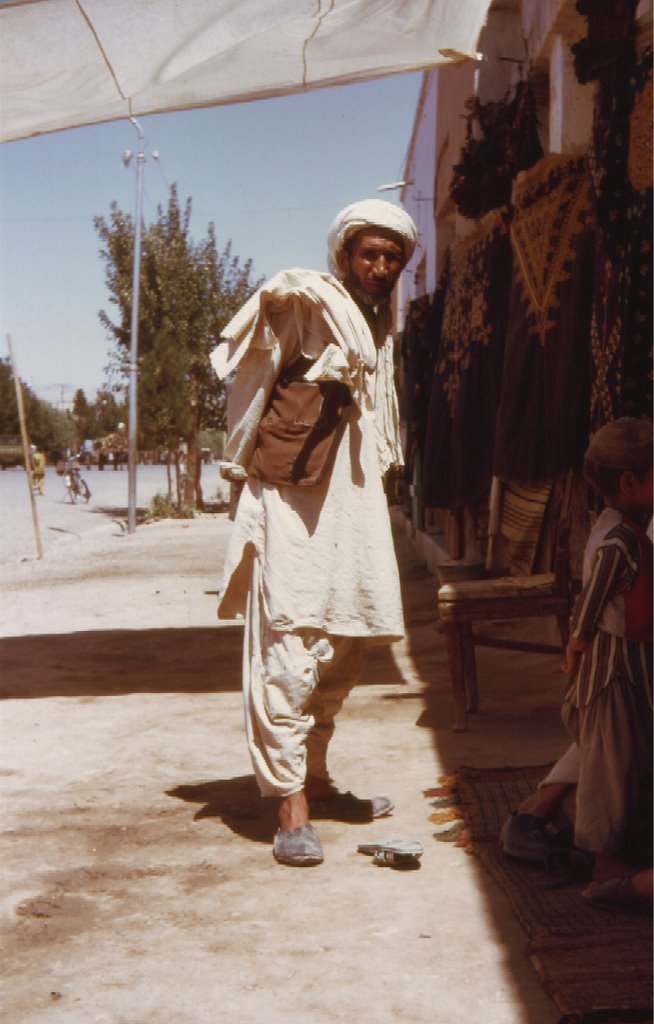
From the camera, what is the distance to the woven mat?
7.75 feet

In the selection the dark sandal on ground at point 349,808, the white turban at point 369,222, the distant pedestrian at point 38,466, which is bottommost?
the distant pedestrian at point 38,466

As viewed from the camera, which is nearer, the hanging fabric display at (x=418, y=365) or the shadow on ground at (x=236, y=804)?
the shadow on ground at (x=236, y=804)

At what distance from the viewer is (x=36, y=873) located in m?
3.35

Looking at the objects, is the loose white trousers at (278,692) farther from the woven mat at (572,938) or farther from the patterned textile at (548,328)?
the patterned textile at (548,328)

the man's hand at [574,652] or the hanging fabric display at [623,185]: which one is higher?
the hanging fabric display at [623,185]

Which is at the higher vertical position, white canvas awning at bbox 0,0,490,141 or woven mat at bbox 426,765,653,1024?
white canvas awning at bbox 0,0,490,141

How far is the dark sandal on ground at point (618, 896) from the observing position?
2830 millimetres

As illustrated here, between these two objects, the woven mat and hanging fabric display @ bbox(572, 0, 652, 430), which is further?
hanging fabric display @ bbox(572, 0, 652, 430)

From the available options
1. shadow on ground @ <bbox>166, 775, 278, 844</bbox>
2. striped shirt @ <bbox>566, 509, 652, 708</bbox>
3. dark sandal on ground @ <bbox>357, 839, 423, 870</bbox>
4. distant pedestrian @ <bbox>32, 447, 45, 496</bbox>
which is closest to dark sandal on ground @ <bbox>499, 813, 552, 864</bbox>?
dark sandal on ground @ <bbox>357, 839, 423, 870</bbox>

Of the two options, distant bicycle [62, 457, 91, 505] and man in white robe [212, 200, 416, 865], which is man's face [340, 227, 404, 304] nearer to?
man in white robe [212, 200, 416, 865]

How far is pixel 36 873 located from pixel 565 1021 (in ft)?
5.34

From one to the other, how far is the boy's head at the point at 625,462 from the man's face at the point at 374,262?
1.00 m

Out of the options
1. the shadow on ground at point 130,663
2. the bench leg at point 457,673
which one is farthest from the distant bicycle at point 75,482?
the bench leg at point 457,673

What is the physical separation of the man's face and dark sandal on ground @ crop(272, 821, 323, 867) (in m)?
1.58
